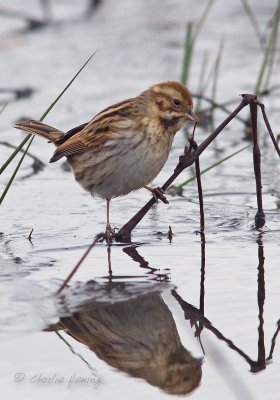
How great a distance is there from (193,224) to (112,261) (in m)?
1.08

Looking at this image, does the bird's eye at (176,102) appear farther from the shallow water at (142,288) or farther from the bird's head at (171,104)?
the shallow water at (142,288)

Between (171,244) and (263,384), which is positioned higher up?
(171,244)

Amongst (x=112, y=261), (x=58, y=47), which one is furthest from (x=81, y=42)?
(x=112, y=261)

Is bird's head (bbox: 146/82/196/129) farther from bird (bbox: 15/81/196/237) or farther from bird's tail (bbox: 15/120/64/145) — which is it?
bird's tail (bbox: 15/120/64/145)

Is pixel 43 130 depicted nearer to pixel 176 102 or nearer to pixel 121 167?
pixel 121 167

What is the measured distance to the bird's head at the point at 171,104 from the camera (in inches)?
288

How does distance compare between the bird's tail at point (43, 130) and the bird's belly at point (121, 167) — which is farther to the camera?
the bird's tail at point (43, 130)

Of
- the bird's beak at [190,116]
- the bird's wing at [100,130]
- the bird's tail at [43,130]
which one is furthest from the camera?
the bird's tail at [43,130]

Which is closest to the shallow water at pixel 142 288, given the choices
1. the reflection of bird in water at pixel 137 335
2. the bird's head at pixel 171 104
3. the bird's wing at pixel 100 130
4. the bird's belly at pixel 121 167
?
the reflection of bird in water at pixel 137 335

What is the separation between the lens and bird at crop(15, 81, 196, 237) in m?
7.31

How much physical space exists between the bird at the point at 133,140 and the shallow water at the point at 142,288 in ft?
1.18

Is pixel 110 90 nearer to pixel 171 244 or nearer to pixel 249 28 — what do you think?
pixel 249 28

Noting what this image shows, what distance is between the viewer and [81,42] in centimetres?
1510

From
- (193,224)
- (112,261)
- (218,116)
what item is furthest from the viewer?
(218,116)
